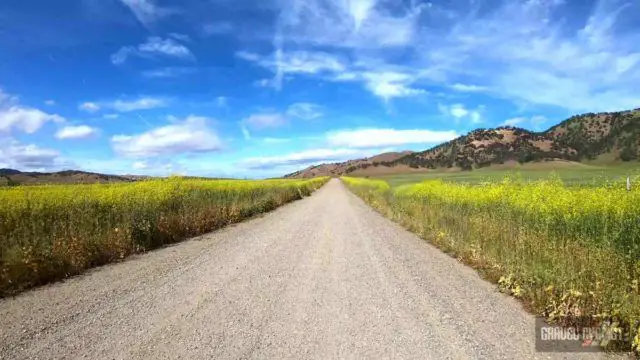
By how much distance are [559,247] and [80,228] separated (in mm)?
10762

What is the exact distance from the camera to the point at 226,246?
12.4 metres

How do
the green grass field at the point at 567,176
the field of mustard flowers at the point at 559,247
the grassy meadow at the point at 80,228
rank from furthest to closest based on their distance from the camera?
the green grass field at the point at 567,176, the grassy meadow at the point at 80,228, the field of mustard flowers at the point at 559,247

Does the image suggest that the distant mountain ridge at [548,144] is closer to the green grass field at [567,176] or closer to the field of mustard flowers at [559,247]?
the green grass field at [567,176]

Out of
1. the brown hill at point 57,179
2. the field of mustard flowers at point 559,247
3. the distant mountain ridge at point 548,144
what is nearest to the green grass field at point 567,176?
the field of mustard flowers at point 559,247

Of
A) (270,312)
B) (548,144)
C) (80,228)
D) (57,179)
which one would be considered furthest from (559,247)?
(548,144)

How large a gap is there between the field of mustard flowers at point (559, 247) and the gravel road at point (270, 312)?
50 cm

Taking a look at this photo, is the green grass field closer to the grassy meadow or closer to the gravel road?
the gravel road

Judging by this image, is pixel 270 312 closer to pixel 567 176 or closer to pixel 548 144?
pixel 567 176

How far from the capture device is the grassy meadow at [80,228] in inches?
328

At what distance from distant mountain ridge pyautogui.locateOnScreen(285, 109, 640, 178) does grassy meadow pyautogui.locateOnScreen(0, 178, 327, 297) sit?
119082 millimetres

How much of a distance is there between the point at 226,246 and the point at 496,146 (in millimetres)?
154780

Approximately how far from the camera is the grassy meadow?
834 cm

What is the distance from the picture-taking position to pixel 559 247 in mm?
7867

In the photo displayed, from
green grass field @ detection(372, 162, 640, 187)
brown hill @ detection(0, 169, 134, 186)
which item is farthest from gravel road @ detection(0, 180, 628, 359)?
brown hill @ detection(0, 169, 134, 186)
